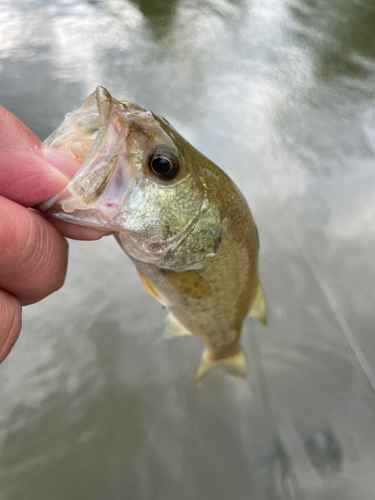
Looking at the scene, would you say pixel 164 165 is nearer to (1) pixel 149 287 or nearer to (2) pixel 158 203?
(2) pixel 158 203

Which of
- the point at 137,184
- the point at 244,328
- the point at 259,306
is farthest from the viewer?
the point at 244,328

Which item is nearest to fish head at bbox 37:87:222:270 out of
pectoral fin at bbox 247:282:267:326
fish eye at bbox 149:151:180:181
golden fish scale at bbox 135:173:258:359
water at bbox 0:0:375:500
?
fish eye at bbox 149:151:180:181

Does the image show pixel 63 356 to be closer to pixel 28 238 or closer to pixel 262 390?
pixel 262 390

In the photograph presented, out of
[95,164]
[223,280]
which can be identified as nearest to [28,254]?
[95,164]

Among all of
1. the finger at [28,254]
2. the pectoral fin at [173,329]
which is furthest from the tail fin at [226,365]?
the finger at [28,254]

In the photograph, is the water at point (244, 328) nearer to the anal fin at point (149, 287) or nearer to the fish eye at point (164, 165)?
the anal fin at point (149, 287)

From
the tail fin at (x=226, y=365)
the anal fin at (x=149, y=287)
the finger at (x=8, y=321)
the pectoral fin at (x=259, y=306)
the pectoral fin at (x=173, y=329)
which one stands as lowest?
the tail fin at (x=226, y=365)
